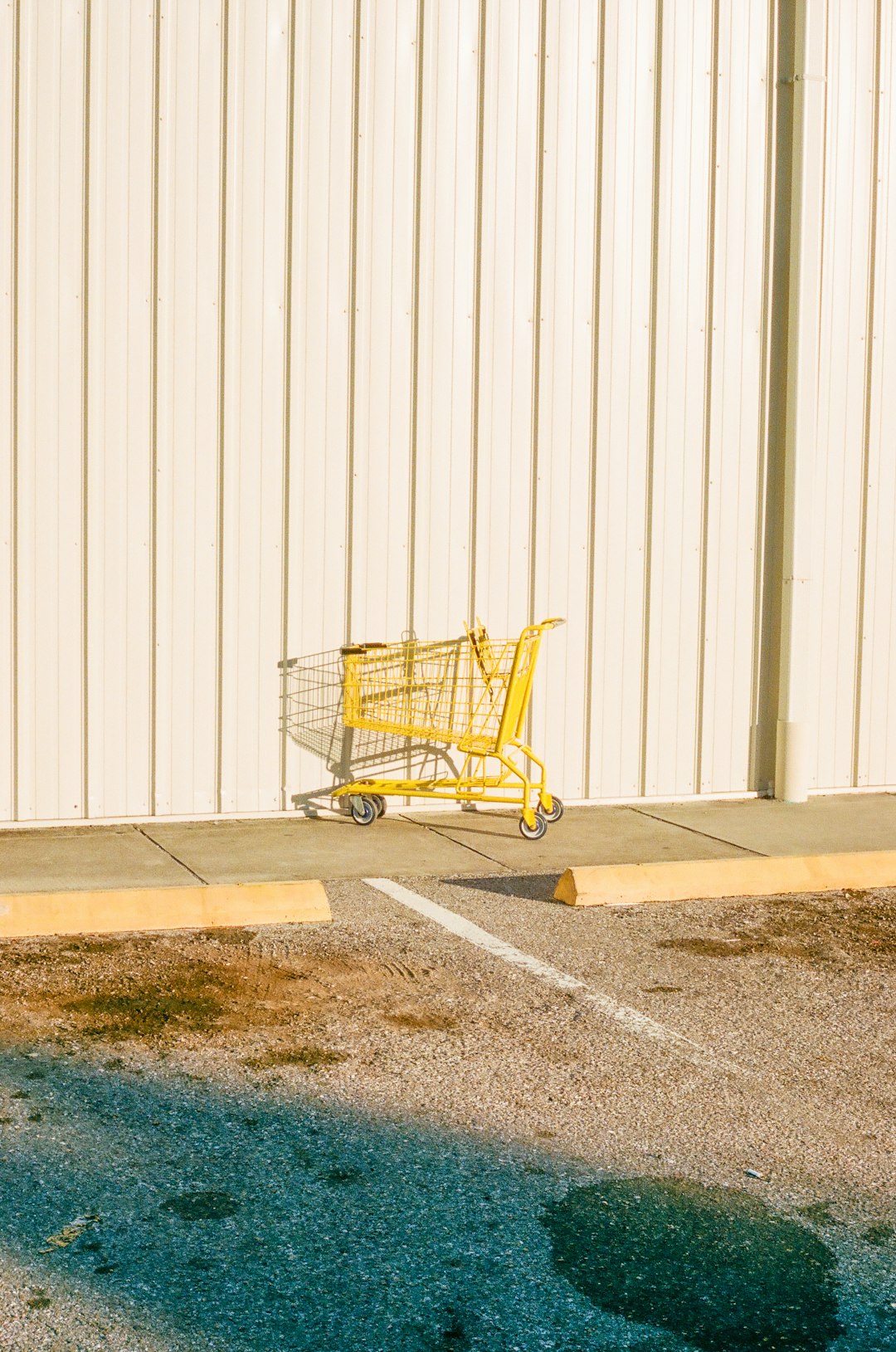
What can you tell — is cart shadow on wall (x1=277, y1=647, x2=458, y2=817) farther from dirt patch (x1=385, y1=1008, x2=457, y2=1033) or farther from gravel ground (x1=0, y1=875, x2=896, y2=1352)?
dirt patch (x1=385, y1=1008, x2=457, y2=1033)

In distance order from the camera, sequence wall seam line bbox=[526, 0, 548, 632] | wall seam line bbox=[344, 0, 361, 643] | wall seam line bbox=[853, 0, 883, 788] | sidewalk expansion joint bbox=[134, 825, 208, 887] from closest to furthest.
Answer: sidewalk expansion joint bbox=[134, 825, 208, 887] < wall seam line bbox=[344, 0, 361, 643] < wall seam line bbox=[526, 0, 548, 632] < wall seam line bbox=[853, 0, 883, 788]

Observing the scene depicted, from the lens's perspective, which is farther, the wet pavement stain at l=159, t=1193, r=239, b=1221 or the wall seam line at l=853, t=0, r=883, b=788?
the wall seam line at l=853, t=0, r=883, b=788

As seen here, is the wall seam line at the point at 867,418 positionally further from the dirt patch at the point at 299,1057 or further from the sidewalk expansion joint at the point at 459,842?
the dirt patch at the point at 299,1057

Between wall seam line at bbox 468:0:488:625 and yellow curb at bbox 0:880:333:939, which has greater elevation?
wall seam line at bbox 468:0:488:625

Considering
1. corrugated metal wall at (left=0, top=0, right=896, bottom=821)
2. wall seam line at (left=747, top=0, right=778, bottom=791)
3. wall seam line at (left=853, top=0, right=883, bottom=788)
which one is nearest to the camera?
corrugated metal wall at (left=0, top=0, right=896, bottom=821)

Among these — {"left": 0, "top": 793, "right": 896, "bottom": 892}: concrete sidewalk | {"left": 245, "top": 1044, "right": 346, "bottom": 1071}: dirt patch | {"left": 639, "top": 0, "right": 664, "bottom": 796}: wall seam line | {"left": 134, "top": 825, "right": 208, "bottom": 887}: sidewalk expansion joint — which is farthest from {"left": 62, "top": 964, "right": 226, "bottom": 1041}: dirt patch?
{"left": 639, "top": 0, "right": 664, "bottom": 796}: wall seam line

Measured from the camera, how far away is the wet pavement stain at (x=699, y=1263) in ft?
11.4

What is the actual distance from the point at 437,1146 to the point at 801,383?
276 inches

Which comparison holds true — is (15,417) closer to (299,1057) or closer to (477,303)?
(477,303)

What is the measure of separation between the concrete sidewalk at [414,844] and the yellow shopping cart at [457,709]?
0.66ft

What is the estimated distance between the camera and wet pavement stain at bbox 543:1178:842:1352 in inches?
136

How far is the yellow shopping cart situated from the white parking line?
1330mm

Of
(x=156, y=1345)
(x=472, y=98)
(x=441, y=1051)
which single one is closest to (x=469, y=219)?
(x=472, y=98)

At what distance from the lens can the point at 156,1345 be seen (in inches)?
130
